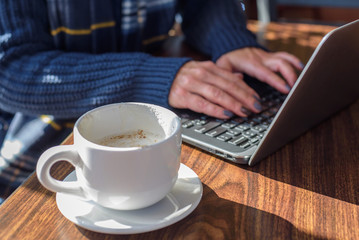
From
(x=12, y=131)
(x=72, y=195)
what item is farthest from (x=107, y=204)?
(x=12, y=131)

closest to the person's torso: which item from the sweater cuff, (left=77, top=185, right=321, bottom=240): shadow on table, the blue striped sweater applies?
the blue striped sweater

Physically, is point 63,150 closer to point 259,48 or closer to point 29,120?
point 29,120

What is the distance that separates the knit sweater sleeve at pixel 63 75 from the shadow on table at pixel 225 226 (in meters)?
0.33

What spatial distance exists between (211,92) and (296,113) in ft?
0.67

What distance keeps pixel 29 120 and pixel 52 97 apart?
0.12 metres

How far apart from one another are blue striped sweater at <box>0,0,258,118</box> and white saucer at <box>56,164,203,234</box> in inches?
12.0

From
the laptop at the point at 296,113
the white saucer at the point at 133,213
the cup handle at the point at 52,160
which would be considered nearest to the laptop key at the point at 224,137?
the laptop at the point at 296,113

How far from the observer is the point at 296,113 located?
502 mm

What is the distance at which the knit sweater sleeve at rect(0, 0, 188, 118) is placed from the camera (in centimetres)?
74

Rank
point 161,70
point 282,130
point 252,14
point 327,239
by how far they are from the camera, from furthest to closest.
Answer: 1. point 252,14
2. point 161,70
3. point 282,130
4. point 327,239

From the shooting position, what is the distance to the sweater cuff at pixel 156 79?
0.72 metres

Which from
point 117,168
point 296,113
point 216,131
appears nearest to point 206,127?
point 216,131

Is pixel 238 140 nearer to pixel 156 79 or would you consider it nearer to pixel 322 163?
pixel 322 163

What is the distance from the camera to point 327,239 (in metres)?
0.38
